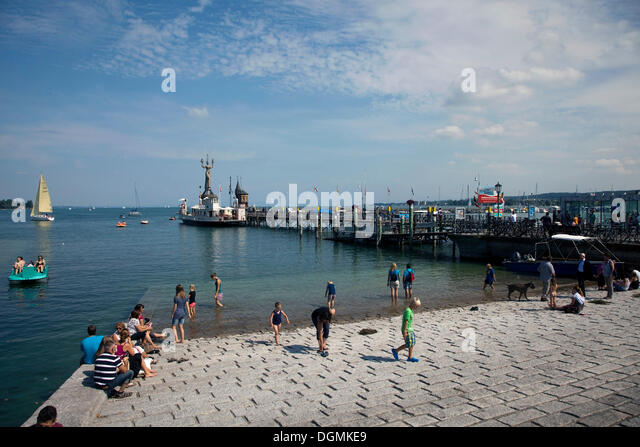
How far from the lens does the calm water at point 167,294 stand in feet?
41.0

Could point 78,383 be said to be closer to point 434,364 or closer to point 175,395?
point 175,395

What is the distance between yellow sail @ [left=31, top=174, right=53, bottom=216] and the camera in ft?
375

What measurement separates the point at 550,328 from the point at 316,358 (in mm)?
7736

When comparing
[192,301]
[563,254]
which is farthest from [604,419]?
[563,254]

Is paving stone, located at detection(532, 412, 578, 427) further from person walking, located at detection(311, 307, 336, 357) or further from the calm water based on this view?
the calm water

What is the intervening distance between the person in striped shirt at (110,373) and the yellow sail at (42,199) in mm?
130177

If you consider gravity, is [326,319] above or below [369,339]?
above

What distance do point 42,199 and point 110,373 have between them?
139 metres

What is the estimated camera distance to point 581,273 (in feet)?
53.8

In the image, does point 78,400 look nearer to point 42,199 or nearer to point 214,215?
point 214,215

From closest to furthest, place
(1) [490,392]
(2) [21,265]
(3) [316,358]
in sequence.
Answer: (1) [490,392], (3) [316,358], (2) [21,265]

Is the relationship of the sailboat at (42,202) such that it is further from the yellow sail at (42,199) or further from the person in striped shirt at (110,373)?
the person in striped shirt at (110,373)

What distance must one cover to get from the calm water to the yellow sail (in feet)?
285

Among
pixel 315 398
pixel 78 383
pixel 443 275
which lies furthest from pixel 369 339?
pixel 443 275
